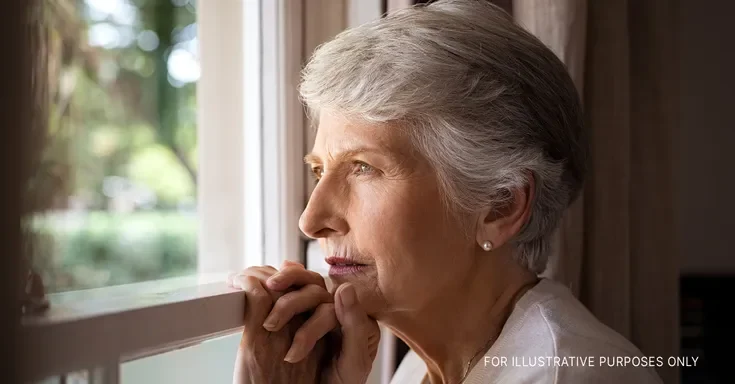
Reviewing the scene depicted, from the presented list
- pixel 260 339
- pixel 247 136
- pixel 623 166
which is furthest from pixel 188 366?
pixel 623 166

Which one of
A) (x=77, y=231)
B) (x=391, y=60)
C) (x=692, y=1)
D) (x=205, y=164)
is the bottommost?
(x=77, y=231)

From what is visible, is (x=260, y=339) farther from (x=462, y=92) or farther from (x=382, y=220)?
(x=462, y=92)

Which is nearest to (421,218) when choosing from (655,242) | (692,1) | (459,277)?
(459,277)

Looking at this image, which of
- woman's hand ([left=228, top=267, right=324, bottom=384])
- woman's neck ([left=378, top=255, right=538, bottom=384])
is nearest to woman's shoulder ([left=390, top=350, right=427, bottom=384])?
woman's neck ([left=378, top=255, right=538, bottom=384])

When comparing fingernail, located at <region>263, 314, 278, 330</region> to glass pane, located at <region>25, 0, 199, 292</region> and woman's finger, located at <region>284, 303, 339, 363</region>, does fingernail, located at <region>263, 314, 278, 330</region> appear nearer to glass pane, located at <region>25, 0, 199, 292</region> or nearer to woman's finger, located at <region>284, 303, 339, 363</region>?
woman's finger, located at <region>284, 303, 339, 363</region>

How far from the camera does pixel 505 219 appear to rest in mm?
1148

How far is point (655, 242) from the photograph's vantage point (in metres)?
1.65

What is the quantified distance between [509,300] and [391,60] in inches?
18.9

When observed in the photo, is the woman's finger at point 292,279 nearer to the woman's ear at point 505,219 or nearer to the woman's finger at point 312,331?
the woman's finger at point 312,331

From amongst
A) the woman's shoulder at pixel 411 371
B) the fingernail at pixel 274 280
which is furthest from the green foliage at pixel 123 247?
the woman's shoulder at pixel 411 371

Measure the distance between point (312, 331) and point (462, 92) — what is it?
1.48 ft

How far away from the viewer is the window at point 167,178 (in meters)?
0.68

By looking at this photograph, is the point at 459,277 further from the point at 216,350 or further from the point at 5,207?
the point at 5,207

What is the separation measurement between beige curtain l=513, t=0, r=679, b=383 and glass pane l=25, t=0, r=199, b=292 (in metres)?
0.78
